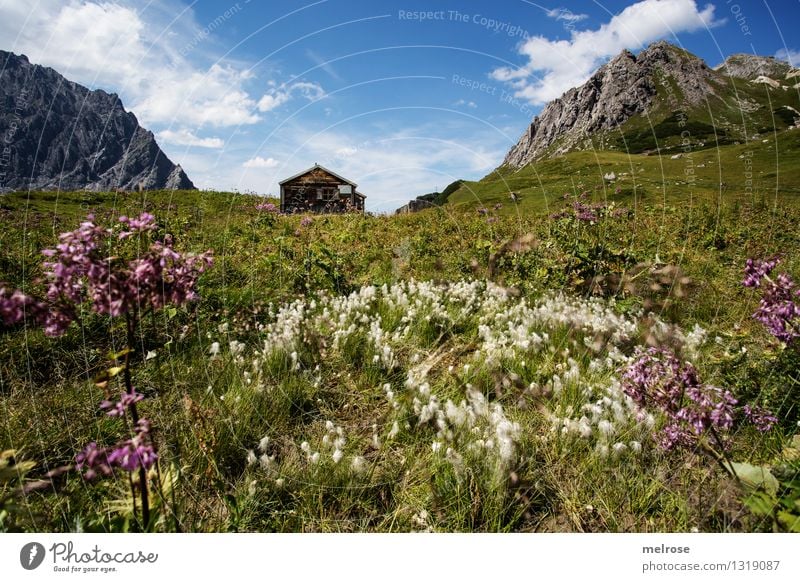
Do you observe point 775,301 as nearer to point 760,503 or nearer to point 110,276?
point 760,503

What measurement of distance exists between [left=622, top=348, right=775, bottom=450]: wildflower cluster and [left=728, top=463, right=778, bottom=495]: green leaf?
26 cm

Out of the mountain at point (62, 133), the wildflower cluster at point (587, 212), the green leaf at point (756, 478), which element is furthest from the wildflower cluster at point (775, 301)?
the wildflower cluster at point (587, 212)

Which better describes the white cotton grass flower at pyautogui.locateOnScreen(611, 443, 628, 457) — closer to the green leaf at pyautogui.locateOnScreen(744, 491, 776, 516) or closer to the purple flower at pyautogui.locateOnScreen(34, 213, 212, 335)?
the green leaf at pyautogui.locateOnScreen(744, 491, 776, 516)

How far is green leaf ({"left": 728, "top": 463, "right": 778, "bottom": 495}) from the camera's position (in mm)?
2602

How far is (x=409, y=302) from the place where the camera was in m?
6.48

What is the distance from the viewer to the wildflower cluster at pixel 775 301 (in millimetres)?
3143

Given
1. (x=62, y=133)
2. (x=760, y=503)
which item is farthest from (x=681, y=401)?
(x=62, y=133)

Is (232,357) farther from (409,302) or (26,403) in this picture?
(409,302)

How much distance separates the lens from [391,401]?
400 cm

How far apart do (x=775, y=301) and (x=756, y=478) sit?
1405 mm

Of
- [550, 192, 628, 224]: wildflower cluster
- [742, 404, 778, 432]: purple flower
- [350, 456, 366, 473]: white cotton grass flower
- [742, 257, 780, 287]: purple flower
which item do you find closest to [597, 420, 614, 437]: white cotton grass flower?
[742, 404, 778, 432]: purple flower

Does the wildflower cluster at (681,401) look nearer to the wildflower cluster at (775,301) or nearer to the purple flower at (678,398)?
the purple flower at (678,398)

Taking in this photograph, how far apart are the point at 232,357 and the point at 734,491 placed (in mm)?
4677

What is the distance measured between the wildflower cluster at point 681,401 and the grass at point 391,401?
0.57ft
